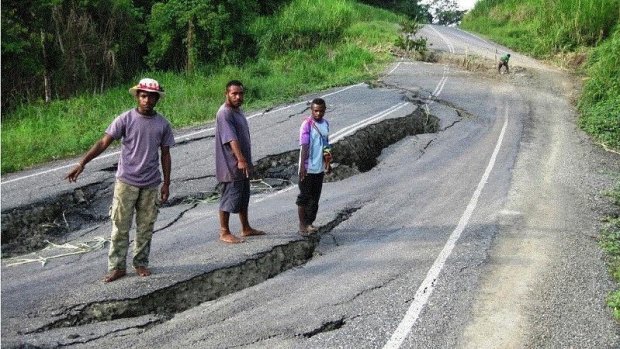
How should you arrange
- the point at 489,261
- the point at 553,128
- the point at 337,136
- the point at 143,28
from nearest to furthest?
the point at 489,261, the point at 337,136, the point at 553,128, the point at 143,28

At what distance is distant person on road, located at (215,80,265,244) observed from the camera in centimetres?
582

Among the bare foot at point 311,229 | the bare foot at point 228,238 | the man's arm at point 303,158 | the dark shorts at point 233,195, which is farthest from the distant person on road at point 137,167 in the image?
the bare foot at point 311,229

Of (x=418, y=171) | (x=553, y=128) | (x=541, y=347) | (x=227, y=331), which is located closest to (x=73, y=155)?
(x=418, y=171)

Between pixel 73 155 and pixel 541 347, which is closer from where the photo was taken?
pixel 541 347

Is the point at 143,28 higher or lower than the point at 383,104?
higher

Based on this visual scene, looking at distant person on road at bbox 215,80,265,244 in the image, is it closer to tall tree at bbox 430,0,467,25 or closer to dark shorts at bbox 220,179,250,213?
dark shorts at bbox 220,179,250,213

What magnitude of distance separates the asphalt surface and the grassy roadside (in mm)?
1674

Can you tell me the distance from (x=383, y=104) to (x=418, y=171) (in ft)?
16.2

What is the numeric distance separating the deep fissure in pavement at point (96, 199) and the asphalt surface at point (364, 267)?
8.3 inches

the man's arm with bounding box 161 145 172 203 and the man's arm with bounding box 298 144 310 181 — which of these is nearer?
the man's arm with bounding box 161 145 172 203

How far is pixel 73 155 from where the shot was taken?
10.4 m

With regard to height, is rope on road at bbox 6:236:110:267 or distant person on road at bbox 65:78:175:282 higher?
distant person on road at bbox 65:78:175:282

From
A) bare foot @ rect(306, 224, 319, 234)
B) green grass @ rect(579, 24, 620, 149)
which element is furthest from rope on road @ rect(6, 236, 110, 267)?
green grass @ rect(579, 24, 620, 149)

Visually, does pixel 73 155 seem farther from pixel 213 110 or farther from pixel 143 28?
pixel 143 28
